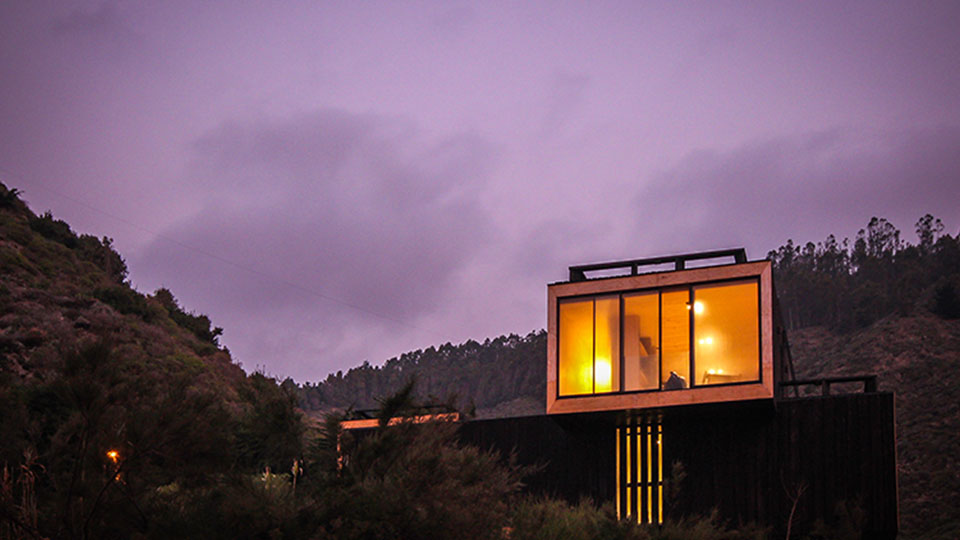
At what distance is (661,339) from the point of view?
1639 cm

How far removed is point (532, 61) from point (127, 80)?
7905 cm

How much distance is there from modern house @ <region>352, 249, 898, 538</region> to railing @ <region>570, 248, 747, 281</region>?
23mm

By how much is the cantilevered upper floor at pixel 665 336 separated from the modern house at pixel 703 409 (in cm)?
2

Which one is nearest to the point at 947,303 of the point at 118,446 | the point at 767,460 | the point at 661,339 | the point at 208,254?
the point at 767,460

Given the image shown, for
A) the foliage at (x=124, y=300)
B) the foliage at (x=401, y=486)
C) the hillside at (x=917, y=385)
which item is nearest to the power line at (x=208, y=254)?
the foliage at (x=124, y=300)

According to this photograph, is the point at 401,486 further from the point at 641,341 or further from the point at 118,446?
the point at 641,341

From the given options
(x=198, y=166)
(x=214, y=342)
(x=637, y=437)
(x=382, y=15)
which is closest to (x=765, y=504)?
(x=637, y=437)

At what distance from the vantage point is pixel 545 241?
142 meters

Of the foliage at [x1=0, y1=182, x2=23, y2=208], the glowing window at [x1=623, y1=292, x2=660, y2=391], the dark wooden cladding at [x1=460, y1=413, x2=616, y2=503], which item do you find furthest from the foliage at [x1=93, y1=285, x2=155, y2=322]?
the glowing window at [x1=623, y1=292, x2=660, y2=391]

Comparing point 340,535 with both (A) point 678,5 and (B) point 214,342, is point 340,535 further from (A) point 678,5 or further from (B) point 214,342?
(A) point 678,5

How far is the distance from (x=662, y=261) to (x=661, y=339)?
1.40 metres

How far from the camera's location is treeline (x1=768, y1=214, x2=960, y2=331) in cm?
5331

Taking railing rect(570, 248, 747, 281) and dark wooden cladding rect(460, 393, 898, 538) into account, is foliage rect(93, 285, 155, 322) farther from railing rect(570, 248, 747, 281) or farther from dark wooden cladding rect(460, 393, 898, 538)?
railing rect(570, 248, 747, 281)

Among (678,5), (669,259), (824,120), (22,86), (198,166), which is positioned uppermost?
(678,5)
